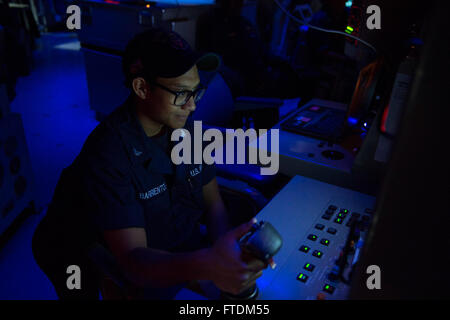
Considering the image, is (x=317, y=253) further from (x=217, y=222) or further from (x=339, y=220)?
(x=217, y=222)

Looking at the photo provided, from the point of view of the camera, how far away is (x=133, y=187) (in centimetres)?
112

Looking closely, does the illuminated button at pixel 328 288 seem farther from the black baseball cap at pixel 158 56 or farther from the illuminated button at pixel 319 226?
the black baseball cap at pixel 158 56

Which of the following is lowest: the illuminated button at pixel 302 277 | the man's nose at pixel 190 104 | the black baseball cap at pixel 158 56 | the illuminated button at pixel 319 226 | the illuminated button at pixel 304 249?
the illuminated button at pixel 302 277

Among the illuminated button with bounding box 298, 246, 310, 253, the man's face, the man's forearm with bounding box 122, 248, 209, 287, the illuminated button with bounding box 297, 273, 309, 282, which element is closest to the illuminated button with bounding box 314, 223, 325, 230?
the illuminated button with bounding box 298, 246, 310, 253

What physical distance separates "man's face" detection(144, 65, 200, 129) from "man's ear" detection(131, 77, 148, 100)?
19 millimetres

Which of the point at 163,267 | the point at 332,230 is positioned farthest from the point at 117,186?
the point at 332,230

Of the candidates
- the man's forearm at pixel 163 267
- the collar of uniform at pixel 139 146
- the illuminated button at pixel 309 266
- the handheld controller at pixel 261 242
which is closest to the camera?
the handheld controller at pixel 261 242

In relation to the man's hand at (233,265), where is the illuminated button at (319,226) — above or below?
below

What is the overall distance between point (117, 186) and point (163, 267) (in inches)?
11.5

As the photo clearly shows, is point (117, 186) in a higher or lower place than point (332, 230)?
higher

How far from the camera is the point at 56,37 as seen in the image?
8242 mm

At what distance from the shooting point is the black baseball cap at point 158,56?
106 cm

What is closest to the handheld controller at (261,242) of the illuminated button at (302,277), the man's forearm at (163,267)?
the man's forearm at (163,267)

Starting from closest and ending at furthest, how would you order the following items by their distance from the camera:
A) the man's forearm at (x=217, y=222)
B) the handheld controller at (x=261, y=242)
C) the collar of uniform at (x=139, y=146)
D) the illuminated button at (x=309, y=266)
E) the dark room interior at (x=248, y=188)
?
the dark room interior at (x=248, y=188) < the handheld controller at (x=261, y=242) < the illuminated button at (x=309, y=266) < the collar of uniform at (x=139, y=146) < the man's forearm at (x=217, y=222)
